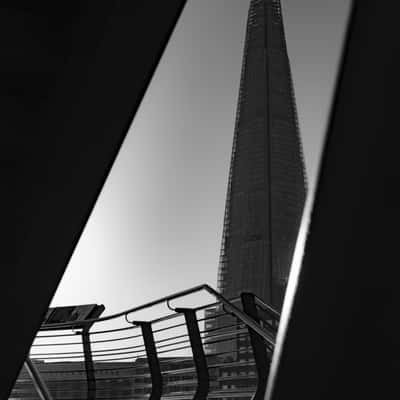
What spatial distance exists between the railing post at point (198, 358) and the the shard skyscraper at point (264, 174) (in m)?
42.5

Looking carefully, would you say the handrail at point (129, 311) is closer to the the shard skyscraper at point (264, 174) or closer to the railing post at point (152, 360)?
the railing post at point (152, 360)

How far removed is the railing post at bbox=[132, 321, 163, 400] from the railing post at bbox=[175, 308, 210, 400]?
16.1 inches

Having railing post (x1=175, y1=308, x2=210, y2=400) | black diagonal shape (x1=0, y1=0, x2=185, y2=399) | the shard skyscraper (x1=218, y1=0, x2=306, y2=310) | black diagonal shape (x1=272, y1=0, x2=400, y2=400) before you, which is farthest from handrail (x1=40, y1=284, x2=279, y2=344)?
the shard skyscraper (x1=218, y1=0, x2=306, y2=310)

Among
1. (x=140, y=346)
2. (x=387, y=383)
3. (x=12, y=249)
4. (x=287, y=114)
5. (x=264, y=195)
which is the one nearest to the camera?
(x=387, y=383)

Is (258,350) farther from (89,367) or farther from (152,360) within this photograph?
(89,367)

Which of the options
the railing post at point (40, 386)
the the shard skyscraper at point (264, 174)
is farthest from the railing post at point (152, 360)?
the the shard skyscraper at point (264, 174)

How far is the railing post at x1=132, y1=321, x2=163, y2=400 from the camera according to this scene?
306cm

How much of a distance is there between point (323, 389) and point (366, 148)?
0.24m

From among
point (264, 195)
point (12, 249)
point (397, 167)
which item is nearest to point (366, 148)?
point (397, 167)

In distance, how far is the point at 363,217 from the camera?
59 centimetres

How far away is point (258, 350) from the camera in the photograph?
7.86ft

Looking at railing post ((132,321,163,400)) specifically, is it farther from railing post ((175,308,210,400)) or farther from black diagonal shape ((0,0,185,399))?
black diagonal shape ((0,0,185,399))

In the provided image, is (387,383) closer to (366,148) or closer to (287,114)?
(366,148)

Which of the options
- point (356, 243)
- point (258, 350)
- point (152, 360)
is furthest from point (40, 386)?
point (356, 243)
